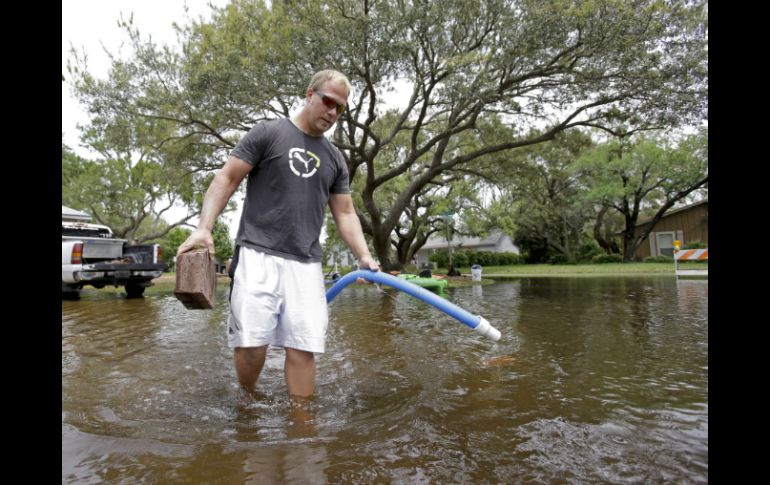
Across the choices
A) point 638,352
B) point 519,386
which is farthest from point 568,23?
point 519,386

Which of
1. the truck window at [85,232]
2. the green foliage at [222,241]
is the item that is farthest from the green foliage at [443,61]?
the green foliage at [222,241]

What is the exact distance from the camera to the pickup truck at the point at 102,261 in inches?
396

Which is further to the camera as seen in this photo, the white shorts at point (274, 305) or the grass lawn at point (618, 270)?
the grass lawn at point (618, 270)

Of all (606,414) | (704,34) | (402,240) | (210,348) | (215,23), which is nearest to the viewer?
(606,414)

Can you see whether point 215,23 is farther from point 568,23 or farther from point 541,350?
point 541,350

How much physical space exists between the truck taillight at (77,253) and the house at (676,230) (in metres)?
36.3

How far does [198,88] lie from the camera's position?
Answer: 1228 cm

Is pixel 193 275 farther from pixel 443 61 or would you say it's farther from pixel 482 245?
pixel 482 245

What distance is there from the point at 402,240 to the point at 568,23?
2025cm

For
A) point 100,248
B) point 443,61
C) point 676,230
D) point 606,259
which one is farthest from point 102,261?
point 676,230

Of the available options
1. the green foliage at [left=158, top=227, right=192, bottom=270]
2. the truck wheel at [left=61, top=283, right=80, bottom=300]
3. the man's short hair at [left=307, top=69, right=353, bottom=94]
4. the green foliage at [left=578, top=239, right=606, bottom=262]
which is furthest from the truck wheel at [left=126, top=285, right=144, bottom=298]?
the green foliage at [left=158, top=227, right=192, bottom=270]

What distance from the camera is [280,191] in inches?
100.0

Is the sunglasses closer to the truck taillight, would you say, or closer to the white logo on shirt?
the white logo on shirt

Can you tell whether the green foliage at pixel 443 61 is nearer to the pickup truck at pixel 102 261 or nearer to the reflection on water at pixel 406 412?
the pickup truck at pixel 102 261
